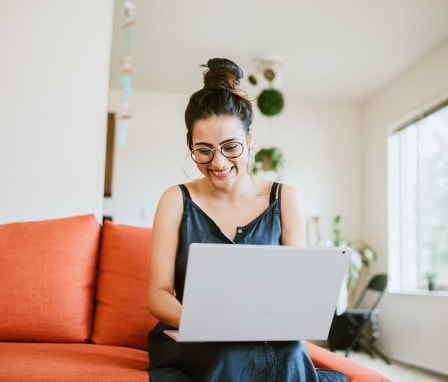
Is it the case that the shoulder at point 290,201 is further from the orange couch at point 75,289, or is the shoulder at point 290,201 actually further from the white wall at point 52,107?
the white wall at point 52,107

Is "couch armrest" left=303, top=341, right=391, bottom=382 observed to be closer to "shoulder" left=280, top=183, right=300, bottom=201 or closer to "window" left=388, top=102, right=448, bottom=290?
"shoulder" left=280, top=183, right=300, bottom=201

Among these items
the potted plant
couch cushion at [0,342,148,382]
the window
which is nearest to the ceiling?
the window

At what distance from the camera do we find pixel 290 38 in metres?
4.69

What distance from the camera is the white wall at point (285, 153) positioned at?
19.4ft

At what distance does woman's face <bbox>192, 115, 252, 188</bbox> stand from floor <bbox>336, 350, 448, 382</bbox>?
2.73 m

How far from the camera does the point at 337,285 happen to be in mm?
1249

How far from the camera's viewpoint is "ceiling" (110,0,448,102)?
4.14m

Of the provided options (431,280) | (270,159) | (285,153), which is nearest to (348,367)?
(431,280)

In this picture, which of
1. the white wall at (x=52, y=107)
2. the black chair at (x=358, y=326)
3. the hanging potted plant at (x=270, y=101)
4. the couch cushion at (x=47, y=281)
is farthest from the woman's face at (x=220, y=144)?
the black chair at (x=358, y=326)

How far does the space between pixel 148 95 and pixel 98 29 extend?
3.24 metres

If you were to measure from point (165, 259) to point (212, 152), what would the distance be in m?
0.33

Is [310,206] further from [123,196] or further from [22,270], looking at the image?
[22,270]

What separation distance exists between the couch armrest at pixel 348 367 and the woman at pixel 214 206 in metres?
0.04

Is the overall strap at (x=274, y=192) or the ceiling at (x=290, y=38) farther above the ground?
the ceiling at (x=290, y=38)
